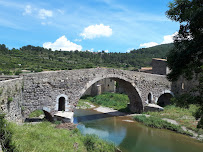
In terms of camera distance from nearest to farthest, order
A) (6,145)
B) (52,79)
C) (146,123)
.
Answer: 1. (6,145)
2. (52,79)
3. (146,123)

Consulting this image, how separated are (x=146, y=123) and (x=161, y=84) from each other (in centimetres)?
622

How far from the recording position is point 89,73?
1337 centimetres

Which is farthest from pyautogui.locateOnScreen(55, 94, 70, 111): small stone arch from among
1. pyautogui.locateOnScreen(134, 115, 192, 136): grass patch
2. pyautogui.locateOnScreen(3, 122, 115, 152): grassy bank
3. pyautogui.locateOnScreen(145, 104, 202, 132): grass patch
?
pyautogui.locateOnScreen(145, 104, 202, 132): grass patch

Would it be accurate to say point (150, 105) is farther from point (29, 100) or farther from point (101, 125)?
point (29, 100)

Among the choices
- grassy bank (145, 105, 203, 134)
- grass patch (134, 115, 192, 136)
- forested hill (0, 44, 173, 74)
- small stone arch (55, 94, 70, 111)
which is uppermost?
forested hill (0, 44, 173, 74)

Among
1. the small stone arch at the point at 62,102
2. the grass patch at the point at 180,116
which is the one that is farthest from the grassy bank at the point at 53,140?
the grass patch at the point at 180,116

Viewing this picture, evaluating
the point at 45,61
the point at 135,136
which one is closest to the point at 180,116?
the point at 135,136

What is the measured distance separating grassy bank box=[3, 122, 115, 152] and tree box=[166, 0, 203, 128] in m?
4.47

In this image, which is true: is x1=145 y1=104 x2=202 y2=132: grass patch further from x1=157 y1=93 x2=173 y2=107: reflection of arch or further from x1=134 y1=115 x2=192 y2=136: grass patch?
x1=157 y1=93 x2=173 y2=107: reflection of arch

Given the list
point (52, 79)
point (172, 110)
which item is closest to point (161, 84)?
point (172, 110)

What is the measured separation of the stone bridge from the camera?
10698 millimetres

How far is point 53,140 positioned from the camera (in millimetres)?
6250

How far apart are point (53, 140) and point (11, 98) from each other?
299 centimetres

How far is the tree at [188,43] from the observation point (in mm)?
6305
